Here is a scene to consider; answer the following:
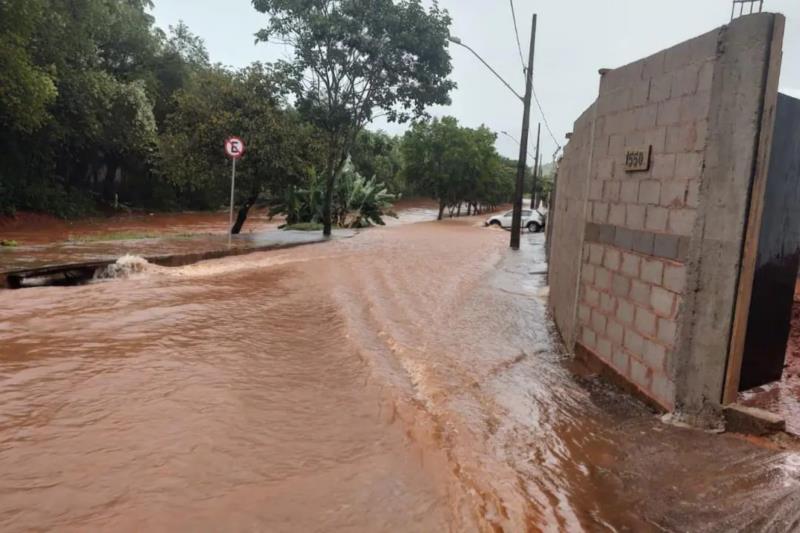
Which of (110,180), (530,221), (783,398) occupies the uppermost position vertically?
(110,180)

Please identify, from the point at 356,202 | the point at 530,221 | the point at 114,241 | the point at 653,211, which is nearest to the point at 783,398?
the point at 653,211

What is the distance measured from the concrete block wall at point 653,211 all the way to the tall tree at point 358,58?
12.9 m

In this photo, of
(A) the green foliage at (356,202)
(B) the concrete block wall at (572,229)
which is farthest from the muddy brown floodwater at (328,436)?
(A) the green foliage at (356,202)

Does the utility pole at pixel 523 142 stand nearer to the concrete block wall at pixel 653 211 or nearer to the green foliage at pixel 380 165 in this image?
the concrete block wall at pixel 653 211

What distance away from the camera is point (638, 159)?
16.0ft

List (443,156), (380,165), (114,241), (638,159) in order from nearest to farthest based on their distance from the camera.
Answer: (638,159) → (114,241) → (443,156) → (380,165)

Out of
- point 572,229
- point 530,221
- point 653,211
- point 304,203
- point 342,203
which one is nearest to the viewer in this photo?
point 653,211

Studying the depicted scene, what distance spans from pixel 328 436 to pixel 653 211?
3.18 m

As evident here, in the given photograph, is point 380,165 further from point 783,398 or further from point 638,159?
point 783,398

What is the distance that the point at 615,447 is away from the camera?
3855 millimetres

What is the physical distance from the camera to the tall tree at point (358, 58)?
17.2 metres

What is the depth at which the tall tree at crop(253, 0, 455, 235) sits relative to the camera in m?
17.2

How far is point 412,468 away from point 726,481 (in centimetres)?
184

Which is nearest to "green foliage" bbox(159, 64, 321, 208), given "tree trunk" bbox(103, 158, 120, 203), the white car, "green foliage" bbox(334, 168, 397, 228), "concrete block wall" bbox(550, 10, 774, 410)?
"green foliage" bbox(334, 168, 397, 228)
